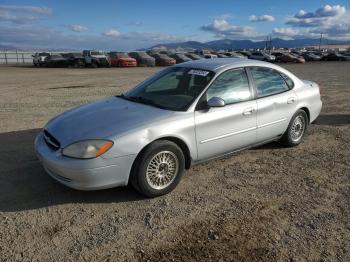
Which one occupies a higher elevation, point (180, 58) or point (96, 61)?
point (96, 61)

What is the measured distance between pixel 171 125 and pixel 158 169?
54 centimetres

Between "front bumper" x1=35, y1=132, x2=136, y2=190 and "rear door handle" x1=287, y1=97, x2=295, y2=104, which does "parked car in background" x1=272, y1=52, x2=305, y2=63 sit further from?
"front bumper" x1=35, y1=132, x2=136, y2=190

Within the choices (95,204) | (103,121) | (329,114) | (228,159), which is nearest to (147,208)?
(95,204)

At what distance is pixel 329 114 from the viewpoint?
9.34 m

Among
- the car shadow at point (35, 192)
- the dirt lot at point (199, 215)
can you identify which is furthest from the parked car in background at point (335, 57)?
the car shadow at point (35, 192)

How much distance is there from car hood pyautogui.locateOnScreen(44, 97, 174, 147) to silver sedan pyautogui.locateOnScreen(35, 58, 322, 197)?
11 millimetres

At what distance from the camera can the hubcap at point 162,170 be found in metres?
4.28

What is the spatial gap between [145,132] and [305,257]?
2058mm

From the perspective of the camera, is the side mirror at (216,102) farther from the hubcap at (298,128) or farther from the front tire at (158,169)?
the hubcap at (298,128)

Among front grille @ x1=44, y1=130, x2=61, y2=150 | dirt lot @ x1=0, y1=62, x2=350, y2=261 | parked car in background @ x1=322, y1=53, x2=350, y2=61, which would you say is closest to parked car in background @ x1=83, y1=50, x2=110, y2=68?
dirt lot @ x1=0, y1=62, x2=350, y2=261

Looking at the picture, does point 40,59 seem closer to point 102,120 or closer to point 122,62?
point 122,62

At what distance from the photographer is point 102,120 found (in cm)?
443

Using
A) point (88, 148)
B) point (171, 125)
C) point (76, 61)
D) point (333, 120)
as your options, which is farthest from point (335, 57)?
point (88, 148)

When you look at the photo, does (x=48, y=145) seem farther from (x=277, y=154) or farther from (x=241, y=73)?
(x=277, y=154)
